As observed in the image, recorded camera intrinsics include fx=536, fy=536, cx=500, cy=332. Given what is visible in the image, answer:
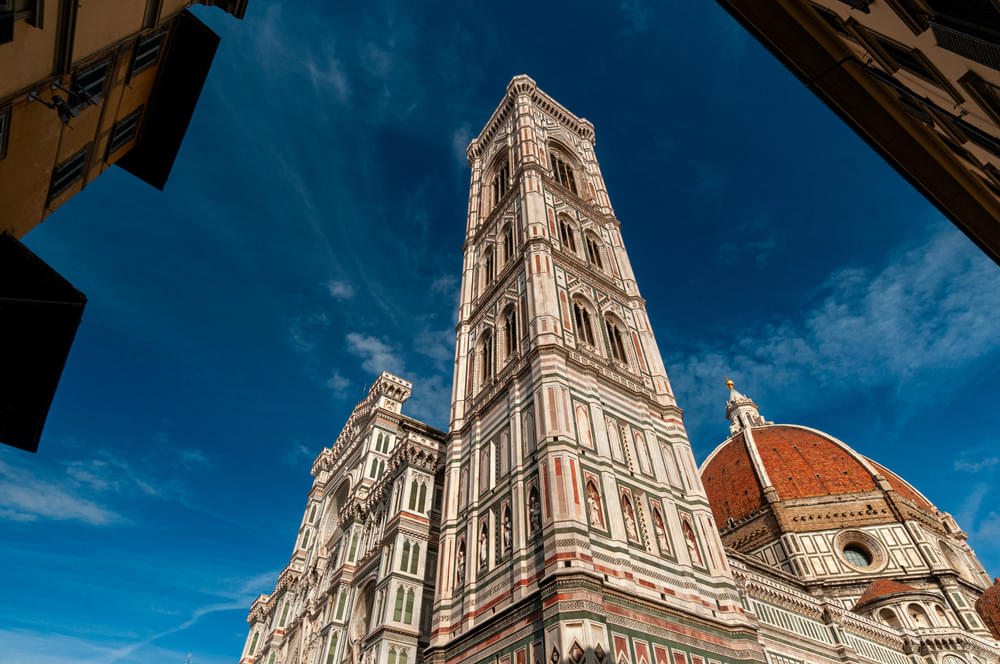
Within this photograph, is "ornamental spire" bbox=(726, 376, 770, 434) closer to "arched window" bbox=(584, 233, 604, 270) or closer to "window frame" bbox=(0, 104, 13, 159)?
"arched window" bbox=(584, 233, 604, 270)

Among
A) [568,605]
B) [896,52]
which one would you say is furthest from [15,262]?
[568,605]

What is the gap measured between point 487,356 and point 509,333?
1.57 metres

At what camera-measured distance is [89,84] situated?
21.3ft

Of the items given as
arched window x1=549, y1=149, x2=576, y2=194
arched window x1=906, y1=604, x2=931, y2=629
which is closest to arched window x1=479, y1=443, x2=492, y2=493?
arched window x1=549, y1=149, x2=576, y2=194

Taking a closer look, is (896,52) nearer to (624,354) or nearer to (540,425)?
(540,425)

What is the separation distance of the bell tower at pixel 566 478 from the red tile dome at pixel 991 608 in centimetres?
3800

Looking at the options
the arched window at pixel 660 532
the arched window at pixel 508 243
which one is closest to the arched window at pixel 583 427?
the arched window at pixel 660 532

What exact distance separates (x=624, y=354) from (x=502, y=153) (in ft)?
54.1

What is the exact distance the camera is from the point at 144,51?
768 centimetres

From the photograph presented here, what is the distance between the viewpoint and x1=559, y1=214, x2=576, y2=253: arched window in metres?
24.4

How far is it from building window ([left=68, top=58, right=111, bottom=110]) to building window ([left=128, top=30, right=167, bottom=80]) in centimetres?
80

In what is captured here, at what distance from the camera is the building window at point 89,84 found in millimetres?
6175

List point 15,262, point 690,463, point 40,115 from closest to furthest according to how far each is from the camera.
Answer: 1. point 15,262
2. point 40,115
3. point 690,463

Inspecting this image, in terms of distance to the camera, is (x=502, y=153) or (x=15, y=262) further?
(x=502, y=153)
